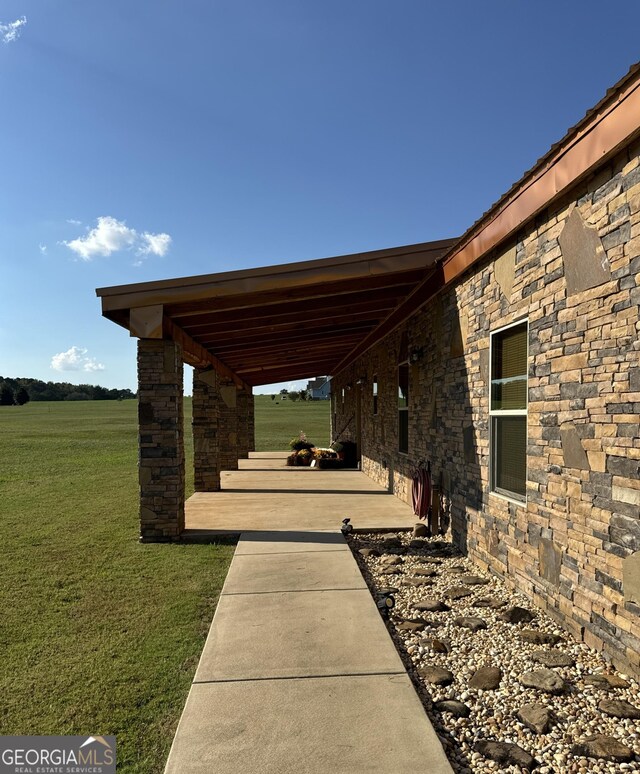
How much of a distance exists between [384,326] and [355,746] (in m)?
8.39

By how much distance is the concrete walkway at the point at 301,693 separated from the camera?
248 centimetres

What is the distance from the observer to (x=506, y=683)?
10.8 feet

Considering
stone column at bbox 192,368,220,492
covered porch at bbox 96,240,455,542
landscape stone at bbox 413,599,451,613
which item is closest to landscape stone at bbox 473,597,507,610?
landscape stone at bbox 413,599,451,613

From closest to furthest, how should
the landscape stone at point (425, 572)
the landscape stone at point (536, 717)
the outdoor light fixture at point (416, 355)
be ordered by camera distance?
the landscape stone at point (536, 717) < the landscape stone at point (425, 572) < the outdoor light fixture at point (416, 355)

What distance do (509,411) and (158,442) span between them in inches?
171

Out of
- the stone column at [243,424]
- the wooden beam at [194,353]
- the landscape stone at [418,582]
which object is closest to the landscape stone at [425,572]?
the landscape stone at [418,582]

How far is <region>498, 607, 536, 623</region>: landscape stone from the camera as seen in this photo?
4195mm

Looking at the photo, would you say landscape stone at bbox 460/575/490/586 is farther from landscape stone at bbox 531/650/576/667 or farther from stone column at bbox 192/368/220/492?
stone column at bbox 192/368/220/492

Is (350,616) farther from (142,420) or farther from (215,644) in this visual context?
(142,420)

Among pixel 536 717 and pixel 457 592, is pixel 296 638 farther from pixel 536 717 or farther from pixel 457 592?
pixel 457 592

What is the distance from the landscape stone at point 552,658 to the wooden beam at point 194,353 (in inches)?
212

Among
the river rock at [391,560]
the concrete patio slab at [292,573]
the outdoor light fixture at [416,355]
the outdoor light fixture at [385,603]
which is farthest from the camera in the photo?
the outdoor light fixture at [416,355]

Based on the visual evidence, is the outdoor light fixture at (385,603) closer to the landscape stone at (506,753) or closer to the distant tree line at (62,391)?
the landscape stone at (506,753)

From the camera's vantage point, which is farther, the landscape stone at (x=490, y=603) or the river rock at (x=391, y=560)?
the river rock at (x=391, y=560)
